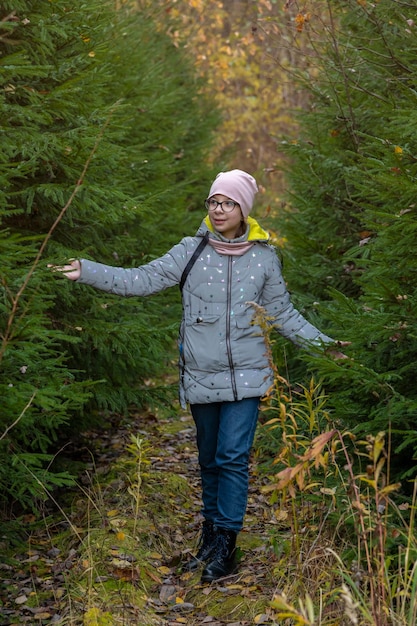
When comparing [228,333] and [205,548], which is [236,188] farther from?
[205,548]

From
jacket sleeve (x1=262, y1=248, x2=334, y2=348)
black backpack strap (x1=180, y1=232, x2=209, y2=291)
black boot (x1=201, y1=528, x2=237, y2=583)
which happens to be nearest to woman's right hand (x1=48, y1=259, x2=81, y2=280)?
black backpack strap (x1=180, y1=232, x2=209, y2=291)

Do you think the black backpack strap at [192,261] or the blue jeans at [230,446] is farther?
the black backpack strap at [192,261]

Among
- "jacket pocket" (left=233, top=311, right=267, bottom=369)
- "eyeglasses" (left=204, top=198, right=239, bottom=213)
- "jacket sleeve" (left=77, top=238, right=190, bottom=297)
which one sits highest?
"eyeglasses" (left=204, top=198, right=239, bottom=213)

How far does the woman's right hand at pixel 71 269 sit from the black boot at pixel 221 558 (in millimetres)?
1567

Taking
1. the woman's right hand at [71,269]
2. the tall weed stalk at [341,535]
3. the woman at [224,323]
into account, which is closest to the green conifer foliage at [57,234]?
Answer: the woman's right hand at [71,269]

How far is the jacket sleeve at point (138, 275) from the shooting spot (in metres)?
4.24

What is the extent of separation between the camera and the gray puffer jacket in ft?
14.1

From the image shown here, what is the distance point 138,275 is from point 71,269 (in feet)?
1.25

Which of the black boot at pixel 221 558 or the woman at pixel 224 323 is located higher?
the woman at pixel 224 323

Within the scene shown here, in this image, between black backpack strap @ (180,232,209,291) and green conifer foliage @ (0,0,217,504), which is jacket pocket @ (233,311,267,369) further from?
green conifer foliage @ (0,0,217,504)

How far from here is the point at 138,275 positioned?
436cm

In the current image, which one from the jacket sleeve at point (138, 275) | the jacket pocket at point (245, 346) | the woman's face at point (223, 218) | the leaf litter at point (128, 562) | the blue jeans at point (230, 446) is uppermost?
the woman's face at point (223, 218)

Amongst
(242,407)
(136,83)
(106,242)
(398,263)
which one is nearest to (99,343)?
(106,242)

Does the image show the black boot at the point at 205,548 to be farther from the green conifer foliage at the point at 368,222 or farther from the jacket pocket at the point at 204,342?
the green conifer foliage at the point at 368,222
